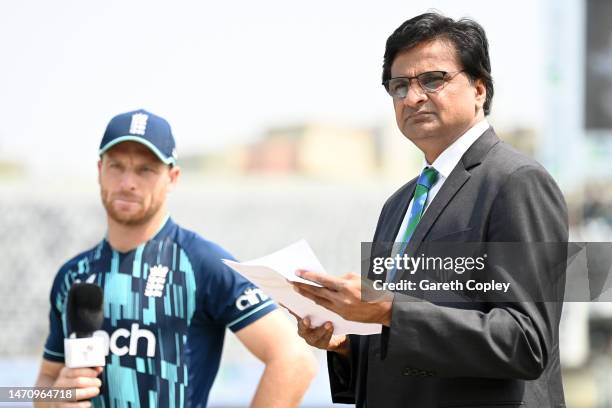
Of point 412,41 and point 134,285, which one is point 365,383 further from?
point 134,285

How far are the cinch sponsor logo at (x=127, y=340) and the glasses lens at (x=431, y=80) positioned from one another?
112 cm

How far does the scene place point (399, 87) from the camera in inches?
81.8

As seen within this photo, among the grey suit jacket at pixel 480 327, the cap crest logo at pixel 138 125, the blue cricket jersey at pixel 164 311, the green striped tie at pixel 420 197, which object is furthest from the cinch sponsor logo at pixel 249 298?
the green striped tie at pixel 420 197

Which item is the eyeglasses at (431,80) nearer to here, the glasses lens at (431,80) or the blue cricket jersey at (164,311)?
the glasses lens at (431,80)

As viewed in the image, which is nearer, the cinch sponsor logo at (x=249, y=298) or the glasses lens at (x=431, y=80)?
the glasses lens at (x=431, y=80)

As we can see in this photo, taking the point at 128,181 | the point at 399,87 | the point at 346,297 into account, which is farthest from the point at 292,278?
the point at 128,181

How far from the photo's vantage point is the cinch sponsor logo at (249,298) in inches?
110

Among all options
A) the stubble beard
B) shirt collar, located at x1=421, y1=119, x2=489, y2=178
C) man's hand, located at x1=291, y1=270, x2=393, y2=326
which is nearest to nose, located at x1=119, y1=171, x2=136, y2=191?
the stubble beard

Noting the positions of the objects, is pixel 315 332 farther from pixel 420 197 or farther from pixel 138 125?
pixel 138 125

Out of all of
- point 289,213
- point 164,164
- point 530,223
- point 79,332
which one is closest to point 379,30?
point 289,213

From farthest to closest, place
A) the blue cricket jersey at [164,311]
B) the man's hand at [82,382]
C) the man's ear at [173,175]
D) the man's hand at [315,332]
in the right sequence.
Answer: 1. the man's ear at [173,175]
2. the blue cricket jersey at [164,311]
3. the man's hand at [82,382]
4. the man's hand at [315,332]

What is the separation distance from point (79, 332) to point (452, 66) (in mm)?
1193

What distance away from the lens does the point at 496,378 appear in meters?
1.81

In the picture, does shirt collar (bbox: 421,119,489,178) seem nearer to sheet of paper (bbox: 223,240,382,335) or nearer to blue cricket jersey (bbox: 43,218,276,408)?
sheet of paper (bbox: 223,240,382,335)
